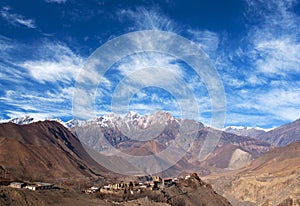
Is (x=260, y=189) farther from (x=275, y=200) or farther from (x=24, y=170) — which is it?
(x=24, y=170)

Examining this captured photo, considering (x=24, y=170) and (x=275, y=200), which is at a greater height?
(x=24, y=170)

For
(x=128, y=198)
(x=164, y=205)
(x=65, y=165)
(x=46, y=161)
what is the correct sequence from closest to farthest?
(x=164, y=205), (x=128, y=198), (x=46, y=161), (x=65, y=165)

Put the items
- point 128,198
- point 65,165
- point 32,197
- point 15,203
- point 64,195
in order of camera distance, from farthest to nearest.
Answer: point 65,165 < point 128,198 < point 64,195 < point 32,197 < point 15,203

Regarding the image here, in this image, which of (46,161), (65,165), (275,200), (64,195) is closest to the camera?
(64,195)

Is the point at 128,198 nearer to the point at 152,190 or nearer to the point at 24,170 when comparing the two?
the point at 152,190

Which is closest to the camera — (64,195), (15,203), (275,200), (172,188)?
(15,203)

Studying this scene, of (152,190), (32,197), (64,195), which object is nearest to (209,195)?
(152,190)

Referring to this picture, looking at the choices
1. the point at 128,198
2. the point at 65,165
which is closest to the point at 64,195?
the point at 128,198

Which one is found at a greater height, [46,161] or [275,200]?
[46,161]

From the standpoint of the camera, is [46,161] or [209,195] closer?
[209,195]
